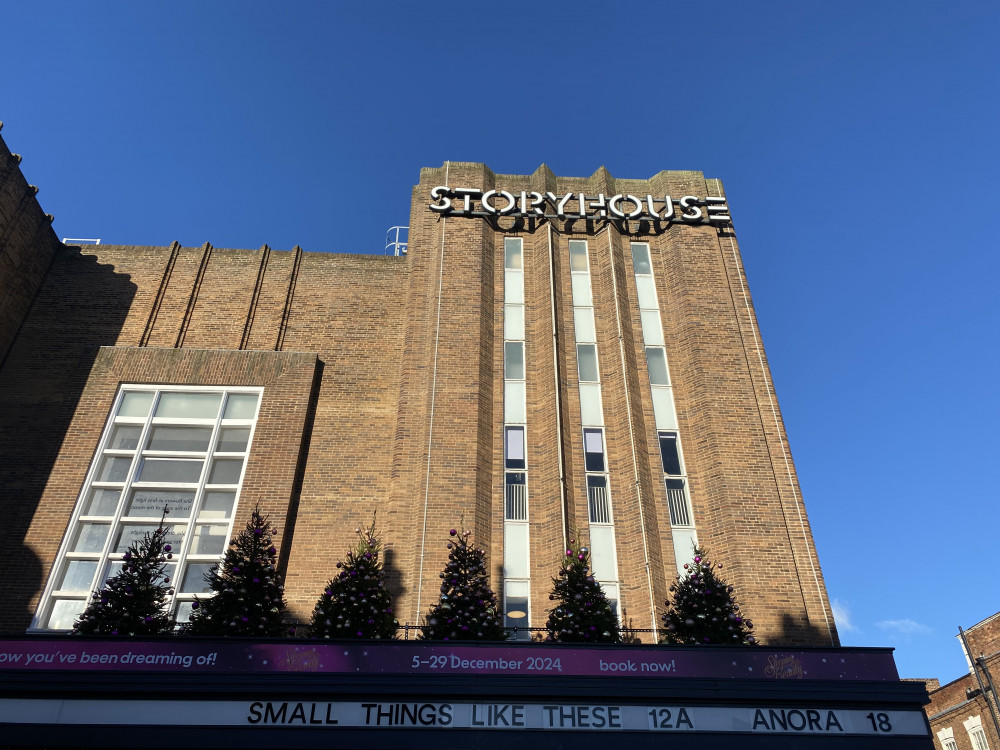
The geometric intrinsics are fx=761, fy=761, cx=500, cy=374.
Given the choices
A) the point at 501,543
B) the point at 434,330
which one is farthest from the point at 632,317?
the point at 501,543

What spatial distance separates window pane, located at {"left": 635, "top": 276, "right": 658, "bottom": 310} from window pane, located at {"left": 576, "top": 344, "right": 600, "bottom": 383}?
2389 mm

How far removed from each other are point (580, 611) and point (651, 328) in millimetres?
10240

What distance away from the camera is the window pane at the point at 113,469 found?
1900 cm

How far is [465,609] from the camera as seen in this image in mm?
14648

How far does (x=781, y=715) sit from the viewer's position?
43.4ft

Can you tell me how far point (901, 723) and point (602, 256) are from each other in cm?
1494

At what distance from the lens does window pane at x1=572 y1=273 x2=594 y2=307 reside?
2292cm

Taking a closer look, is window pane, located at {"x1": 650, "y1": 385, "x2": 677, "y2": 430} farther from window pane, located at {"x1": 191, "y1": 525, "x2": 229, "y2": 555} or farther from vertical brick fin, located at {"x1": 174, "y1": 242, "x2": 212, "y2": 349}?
vertical brick fin, located at {"x1": 174, "y1": 242, "x2": 212, "y2": 349}

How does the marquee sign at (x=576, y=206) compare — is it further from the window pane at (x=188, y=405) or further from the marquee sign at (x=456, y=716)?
the marquee sign at (x=456, y=716)


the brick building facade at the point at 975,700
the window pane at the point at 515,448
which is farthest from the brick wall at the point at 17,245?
the brick building facade at the point at 975,700

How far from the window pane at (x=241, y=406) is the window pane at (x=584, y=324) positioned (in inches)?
366

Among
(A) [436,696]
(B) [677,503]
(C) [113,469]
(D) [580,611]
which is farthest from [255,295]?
(A) [436,696]

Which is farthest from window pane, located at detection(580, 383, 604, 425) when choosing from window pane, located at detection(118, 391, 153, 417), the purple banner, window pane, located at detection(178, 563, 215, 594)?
window pane, located at detection(118, 391, 153, 417)

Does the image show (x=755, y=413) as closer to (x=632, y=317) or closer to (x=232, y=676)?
(x=632, y=317)
